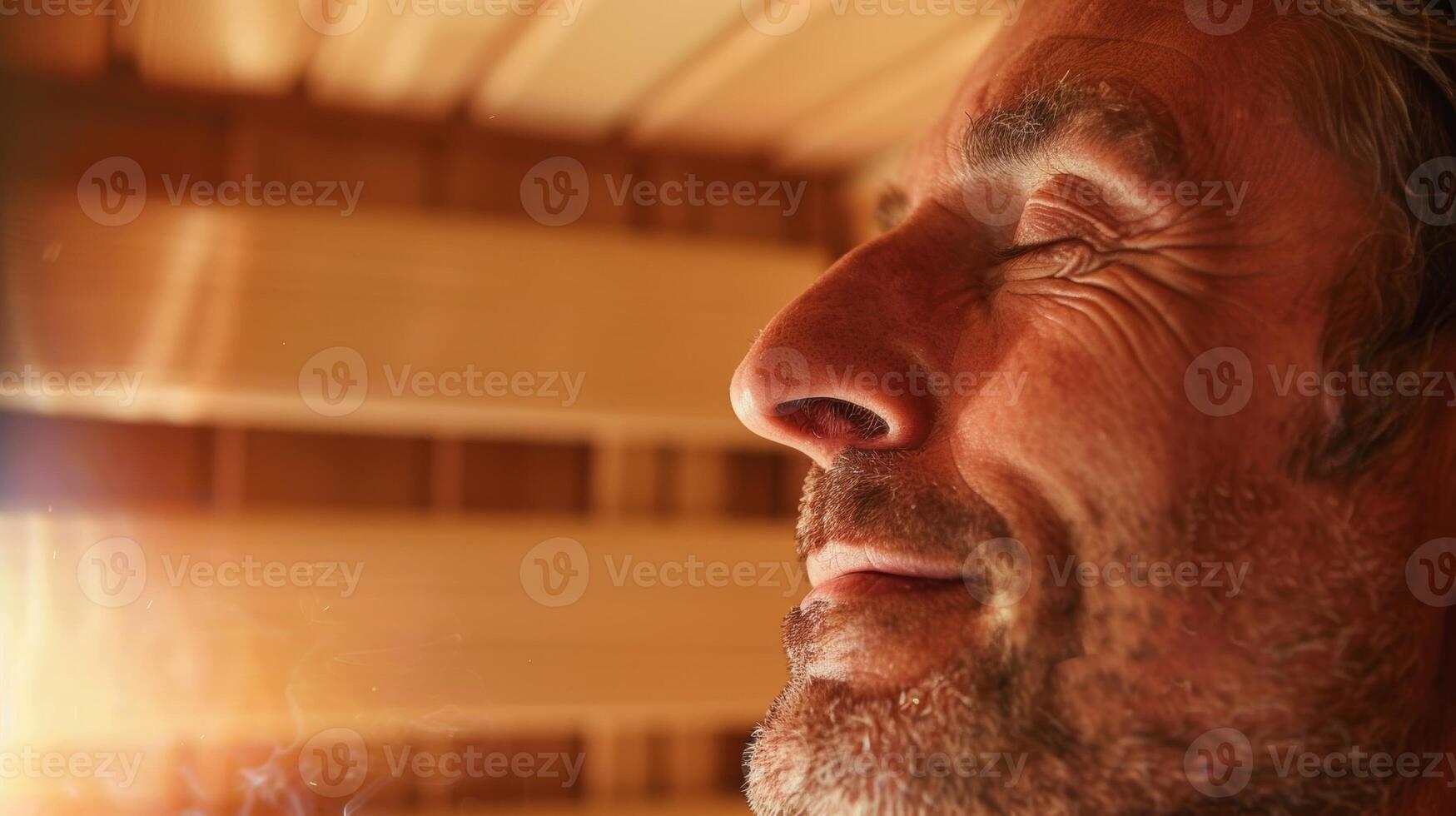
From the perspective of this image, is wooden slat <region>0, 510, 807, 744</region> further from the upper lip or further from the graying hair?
the graying hair

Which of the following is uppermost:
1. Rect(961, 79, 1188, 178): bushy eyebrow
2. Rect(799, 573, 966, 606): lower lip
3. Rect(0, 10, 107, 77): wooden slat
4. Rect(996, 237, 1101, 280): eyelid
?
Rect(0, 10, 107, 77): wooden slat

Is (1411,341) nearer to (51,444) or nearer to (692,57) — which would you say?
(692,57)

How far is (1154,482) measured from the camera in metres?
0.69

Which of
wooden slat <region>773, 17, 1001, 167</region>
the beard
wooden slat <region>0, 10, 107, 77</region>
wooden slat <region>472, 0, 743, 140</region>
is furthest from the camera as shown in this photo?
wooden slat <region>773, 17, 1001, 167</region>

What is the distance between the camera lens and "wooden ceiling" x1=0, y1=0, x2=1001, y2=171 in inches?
58.4

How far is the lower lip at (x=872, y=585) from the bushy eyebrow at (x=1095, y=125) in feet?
0.95

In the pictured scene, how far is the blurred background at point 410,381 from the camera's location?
1583 millimetres

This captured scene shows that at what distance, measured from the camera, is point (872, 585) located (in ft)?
Answer: 2.41

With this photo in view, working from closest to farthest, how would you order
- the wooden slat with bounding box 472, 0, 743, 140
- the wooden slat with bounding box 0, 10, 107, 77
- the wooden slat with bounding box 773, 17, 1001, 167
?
the wooden slat with bounding box 0, 10, 107, 77 → the wooden slat with bounding box 472, 0, 743, 140 → the wooden slat with bounding box 773, 17, 1001, 167

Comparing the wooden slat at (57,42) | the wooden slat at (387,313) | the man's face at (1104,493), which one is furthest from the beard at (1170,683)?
the wooden slat at (57,42)

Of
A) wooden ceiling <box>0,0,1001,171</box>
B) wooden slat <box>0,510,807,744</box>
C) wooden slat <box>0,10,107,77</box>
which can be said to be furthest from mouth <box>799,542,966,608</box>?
wooden slat <box>0,10,107,77</box>

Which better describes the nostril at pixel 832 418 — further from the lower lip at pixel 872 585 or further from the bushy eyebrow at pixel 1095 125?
the bushy eyebrow at pixel 1095 125

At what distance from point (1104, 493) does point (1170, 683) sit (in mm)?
119

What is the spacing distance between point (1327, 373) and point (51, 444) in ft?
5.56
